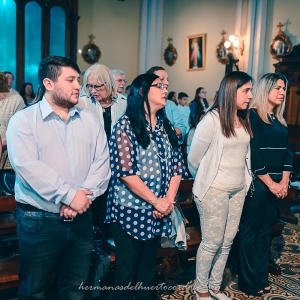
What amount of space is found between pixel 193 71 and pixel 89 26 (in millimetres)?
3032

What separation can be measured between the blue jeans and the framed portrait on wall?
9366 mm

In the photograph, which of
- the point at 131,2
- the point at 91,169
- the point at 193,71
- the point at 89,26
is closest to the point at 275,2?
the point at 193,71

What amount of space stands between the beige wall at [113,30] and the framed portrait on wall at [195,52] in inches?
57.7

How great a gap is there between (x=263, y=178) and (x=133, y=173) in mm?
1144

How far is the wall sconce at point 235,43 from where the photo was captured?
31.5 ft

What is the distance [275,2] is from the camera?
31.8ft

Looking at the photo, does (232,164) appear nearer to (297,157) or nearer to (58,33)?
(297,157)

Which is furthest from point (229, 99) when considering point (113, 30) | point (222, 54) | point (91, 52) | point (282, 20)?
point (113, 30)

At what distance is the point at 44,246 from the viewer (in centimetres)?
196

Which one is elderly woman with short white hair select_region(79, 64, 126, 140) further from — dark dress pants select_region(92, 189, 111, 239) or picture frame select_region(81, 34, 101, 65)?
picture frame select_region(81, 34, 101, 65)

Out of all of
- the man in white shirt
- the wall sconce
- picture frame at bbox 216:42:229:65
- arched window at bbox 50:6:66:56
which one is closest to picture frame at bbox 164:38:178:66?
picture frame at bbox 216:42:229:65

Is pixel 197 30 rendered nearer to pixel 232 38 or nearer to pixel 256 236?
pixel 232 38

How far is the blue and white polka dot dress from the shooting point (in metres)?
2.32

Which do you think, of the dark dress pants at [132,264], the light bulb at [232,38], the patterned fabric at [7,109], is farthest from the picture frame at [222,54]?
the dark dress pants at [132,264]
